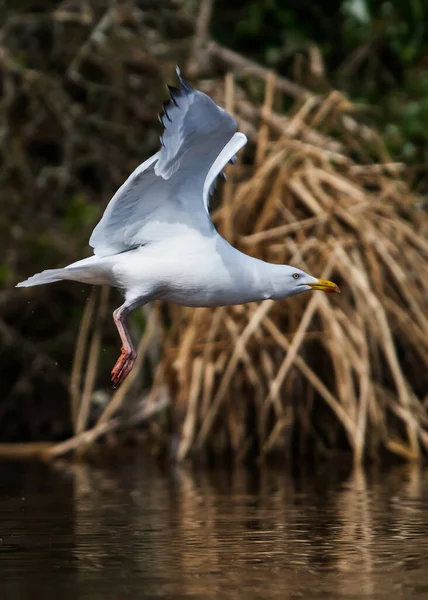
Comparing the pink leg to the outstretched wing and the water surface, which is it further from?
the water surface

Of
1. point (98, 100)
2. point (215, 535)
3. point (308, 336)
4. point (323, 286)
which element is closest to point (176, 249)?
point (323, 286)

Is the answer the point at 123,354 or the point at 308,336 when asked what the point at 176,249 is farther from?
the point at 308,336

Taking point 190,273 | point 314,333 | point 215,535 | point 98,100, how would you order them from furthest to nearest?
point 98,100, point 314,333, point 190,273, point 215,535

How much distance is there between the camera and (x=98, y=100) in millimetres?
12445

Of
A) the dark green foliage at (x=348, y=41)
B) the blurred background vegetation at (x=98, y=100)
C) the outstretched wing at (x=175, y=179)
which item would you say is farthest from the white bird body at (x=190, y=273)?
the dark green foliage at (x=348, y=41)

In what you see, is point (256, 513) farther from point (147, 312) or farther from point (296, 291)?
point (147, 312)

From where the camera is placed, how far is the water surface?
4.64 m

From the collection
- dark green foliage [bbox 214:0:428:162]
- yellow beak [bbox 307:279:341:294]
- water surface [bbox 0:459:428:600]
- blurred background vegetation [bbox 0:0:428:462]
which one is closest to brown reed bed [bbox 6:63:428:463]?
water surface [bbox 0:459:428:600]

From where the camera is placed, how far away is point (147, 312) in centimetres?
1069

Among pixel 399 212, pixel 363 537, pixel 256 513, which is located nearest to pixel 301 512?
pixel 256 513

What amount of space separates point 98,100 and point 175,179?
6.26 meters

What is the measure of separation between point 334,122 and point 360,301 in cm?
193

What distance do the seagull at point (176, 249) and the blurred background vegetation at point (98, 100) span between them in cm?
442

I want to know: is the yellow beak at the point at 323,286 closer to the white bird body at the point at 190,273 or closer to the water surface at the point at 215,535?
the white bird body at the point at 190,273
